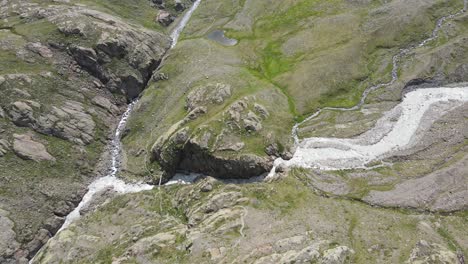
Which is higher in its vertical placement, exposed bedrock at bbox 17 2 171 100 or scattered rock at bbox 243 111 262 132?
exposed bedrock at bbox 17 2 171 100

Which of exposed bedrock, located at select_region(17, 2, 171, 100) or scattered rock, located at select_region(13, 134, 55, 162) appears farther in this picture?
exposed bedrock, located at select_region(17, 2, 171, 100)

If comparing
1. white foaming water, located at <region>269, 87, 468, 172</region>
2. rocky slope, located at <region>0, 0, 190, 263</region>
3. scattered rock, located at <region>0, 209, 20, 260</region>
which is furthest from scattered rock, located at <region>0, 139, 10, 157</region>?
white foaming water, located at <region>269, 87, 468, 172</region>

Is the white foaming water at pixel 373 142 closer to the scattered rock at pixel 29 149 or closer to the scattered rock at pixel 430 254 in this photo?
the scattered rock at pixel 430 254

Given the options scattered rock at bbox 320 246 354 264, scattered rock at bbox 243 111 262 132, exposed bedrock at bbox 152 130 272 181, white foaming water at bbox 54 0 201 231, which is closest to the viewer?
scattered rock at bbox 320 246 354 264

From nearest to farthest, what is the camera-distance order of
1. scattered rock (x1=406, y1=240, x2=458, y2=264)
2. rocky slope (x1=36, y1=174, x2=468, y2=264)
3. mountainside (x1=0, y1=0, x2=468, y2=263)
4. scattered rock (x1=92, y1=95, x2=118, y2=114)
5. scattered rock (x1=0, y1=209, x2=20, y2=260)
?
scattered rock (x1=406, y1=240, x2=458, y2=264) → rocky slope (x1=36, y1=174, x2=468, y2=264) → mountainside (x1=0, y1=0, x2=468, y2=263) → scattered rock (x1=0, y1=209, x2=20, y2=260) → scattered rock (x1=92, y1=95, x2=118, y2=114)

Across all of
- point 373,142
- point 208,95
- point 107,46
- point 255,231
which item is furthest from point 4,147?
point 373,142

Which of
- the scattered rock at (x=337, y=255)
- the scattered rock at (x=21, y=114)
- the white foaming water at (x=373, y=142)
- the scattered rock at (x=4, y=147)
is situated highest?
the scattered rock at (x=21, y=114)

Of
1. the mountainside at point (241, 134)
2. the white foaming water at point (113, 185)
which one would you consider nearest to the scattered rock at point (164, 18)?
the mountainside at point (241, 134)

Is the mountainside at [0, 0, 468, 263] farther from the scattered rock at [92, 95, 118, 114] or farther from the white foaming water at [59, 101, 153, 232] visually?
the white foaming water at [59, 101, 153, 232]
